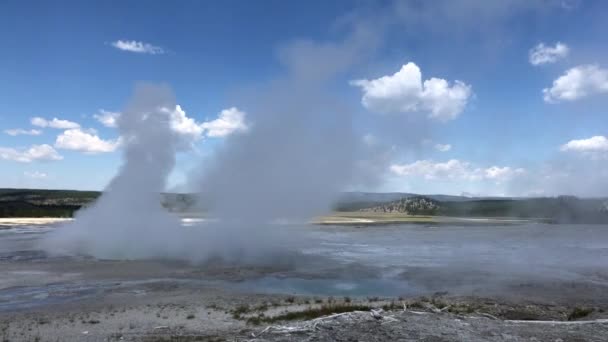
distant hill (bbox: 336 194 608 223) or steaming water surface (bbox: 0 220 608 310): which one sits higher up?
distant hill (bbox: 336 194 608 223)

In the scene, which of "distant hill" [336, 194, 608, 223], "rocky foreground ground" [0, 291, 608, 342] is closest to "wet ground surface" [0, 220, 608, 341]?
"rocky foreground ground" [0, 291, 608, 342]

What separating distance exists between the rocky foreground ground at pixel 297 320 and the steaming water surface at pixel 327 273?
2.28 metres

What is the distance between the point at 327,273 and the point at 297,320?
1006 centimetres

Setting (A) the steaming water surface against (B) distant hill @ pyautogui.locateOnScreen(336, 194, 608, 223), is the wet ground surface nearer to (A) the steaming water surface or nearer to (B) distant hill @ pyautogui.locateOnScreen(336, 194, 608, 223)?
(A) the steaming water surface

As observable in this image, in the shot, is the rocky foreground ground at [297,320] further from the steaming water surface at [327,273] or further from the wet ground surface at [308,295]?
the steaming water surface at [327,273]

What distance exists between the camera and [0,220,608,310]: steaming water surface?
1894 centimetres

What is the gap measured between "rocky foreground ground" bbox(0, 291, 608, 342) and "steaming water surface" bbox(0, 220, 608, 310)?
7.49 ft

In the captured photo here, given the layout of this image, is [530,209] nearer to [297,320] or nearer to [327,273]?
[327,273]

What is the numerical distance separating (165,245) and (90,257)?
4777 millimetres

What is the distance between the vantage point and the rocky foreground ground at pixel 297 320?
427 inches

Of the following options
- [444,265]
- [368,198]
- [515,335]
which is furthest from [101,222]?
[368,198]

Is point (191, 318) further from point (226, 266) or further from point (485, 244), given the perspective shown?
point (485, 244)

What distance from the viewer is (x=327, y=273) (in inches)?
910

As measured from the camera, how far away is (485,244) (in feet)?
129
